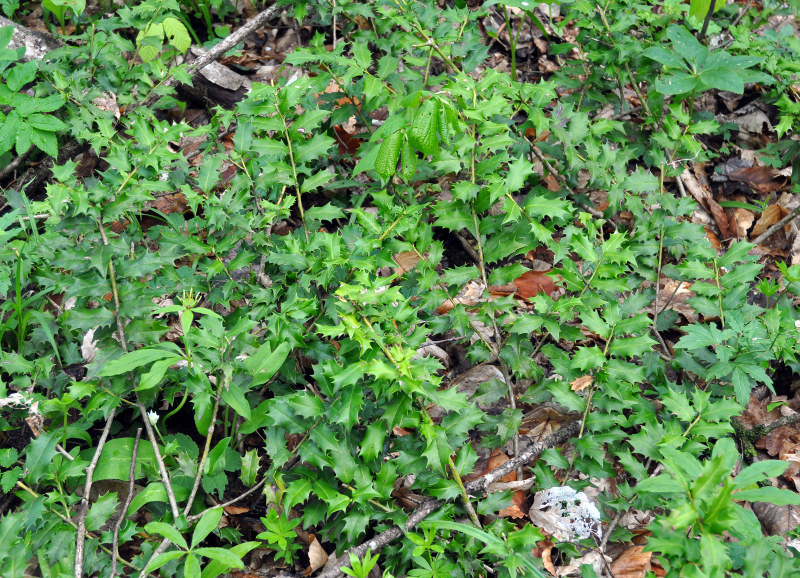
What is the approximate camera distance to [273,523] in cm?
214

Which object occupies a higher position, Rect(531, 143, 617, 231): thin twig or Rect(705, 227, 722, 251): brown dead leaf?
Rect(531, 143, 617, 231): thin twig

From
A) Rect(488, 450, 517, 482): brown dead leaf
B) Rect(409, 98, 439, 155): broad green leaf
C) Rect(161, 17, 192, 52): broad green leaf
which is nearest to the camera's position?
Rect(409, 98, 439, 155): broad green leaf

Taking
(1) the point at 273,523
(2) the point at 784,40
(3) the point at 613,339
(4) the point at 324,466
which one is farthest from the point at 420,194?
(2) the point at 784,40

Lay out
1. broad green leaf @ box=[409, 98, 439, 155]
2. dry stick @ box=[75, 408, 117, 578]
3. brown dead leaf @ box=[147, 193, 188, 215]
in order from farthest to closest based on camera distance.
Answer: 1. brown dead leaf @ box=[147, 193, 188, 215]
2. broad green leaf @ box=[409, 98, 439, 155]
3. dry stick @ box=[75, 408, 117, 578]

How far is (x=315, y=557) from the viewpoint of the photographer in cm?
229

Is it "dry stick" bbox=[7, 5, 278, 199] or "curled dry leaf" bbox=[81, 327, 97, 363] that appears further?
"dry stick" bbox=[7, 5, 278, 199]

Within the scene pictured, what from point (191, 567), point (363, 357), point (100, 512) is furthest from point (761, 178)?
point (100, 512)

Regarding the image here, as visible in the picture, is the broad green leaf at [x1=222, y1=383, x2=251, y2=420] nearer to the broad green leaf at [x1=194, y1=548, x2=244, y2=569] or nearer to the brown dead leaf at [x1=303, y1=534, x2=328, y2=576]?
the broad green leaf at [x1=194, y1=548, x2=244, y2=569]

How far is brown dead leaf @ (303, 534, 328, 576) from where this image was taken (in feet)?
7.48

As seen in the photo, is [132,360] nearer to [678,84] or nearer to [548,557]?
[548,557]

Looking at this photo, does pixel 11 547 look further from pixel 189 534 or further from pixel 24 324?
→ pixel 24 324

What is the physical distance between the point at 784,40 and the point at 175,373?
345 cm

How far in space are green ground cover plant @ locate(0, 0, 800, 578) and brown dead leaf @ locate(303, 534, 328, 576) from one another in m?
0.04

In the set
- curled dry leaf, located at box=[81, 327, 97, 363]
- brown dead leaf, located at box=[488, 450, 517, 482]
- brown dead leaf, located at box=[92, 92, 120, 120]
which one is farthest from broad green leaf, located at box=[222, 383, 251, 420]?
brown dead leaf, located at box=[92, 92, 120, 120]
